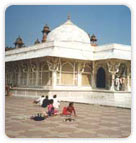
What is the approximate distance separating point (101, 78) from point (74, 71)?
251 centimetres

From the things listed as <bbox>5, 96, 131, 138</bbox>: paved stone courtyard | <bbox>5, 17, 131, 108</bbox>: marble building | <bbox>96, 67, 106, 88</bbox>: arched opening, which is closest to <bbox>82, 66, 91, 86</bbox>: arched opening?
<bbox>5, 17, 131, 108</bbox>: marble building

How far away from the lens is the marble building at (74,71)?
15.3 m

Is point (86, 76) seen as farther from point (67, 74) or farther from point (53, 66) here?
point (53, 66)

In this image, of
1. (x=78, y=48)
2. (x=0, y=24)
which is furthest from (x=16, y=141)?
(x=78, y=48)

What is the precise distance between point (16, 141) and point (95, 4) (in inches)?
163

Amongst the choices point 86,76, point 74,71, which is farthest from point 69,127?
point 86,76

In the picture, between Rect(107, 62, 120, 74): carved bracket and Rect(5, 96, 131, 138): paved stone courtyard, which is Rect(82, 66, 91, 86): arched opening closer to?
Rect(107, 62, 120, 74): carved bracket

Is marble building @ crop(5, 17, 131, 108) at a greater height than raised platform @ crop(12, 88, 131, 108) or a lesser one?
greater

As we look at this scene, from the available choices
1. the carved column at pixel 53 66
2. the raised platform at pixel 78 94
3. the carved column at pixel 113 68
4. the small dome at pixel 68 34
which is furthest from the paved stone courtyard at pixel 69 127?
the small dome at pixel 68 34

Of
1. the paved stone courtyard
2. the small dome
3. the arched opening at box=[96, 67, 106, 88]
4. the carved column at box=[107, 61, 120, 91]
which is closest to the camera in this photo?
the paved stone courtyard

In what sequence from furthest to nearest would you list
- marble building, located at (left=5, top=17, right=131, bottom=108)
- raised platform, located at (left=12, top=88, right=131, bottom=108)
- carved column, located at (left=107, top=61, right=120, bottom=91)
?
carved column, located at (left=107, top=61, right=120, bottom=91)
marble building, located at (left=5, top=17, right=131, bottom=108)
raised platform, located at (left=12, top=88, right=131, bottom=108)

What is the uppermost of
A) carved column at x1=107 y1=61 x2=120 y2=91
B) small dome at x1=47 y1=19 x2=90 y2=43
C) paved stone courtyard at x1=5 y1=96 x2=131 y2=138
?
small dome at x1=47 y1=19 x2=90 y2=43

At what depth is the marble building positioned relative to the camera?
15328mm

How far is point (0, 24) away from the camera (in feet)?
22.5
